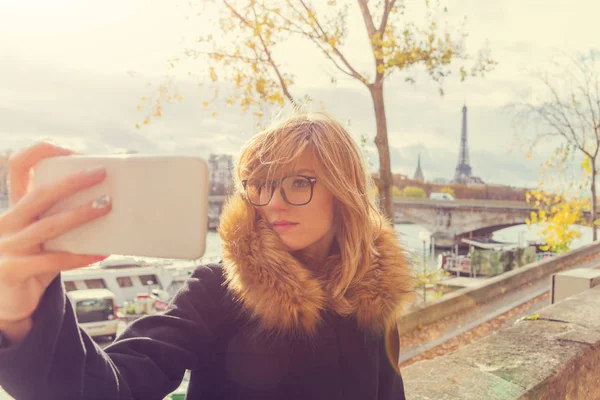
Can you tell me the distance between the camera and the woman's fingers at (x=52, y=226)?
69 cm

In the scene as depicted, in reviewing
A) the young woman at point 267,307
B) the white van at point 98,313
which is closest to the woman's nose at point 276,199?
the young woman at point 267,307

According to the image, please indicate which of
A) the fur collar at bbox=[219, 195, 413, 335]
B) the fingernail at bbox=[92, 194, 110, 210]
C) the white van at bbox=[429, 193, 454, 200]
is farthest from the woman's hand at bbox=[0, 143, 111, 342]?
the white van at bbox=[429, 193, 454, 200]

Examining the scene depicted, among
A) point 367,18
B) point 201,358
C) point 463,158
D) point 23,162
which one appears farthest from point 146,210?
point 463,158

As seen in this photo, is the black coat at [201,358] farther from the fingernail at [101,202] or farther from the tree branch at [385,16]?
the tree branch at [385,16]

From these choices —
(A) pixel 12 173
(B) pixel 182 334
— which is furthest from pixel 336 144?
(A) pixel 12 173

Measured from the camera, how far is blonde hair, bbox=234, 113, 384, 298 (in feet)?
4.73

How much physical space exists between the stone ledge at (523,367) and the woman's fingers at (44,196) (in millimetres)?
1693

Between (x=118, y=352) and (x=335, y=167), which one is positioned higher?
(x=335, y=167)

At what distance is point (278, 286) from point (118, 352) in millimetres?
456

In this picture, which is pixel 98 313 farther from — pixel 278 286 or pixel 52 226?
pixel 52 226

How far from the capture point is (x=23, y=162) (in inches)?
31.3

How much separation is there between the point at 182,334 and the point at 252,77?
220 inches

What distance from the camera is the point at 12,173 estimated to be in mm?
790

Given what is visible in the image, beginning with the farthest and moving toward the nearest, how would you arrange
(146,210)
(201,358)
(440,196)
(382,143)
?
(440,196), (382,143), (201,358), (146,210)
